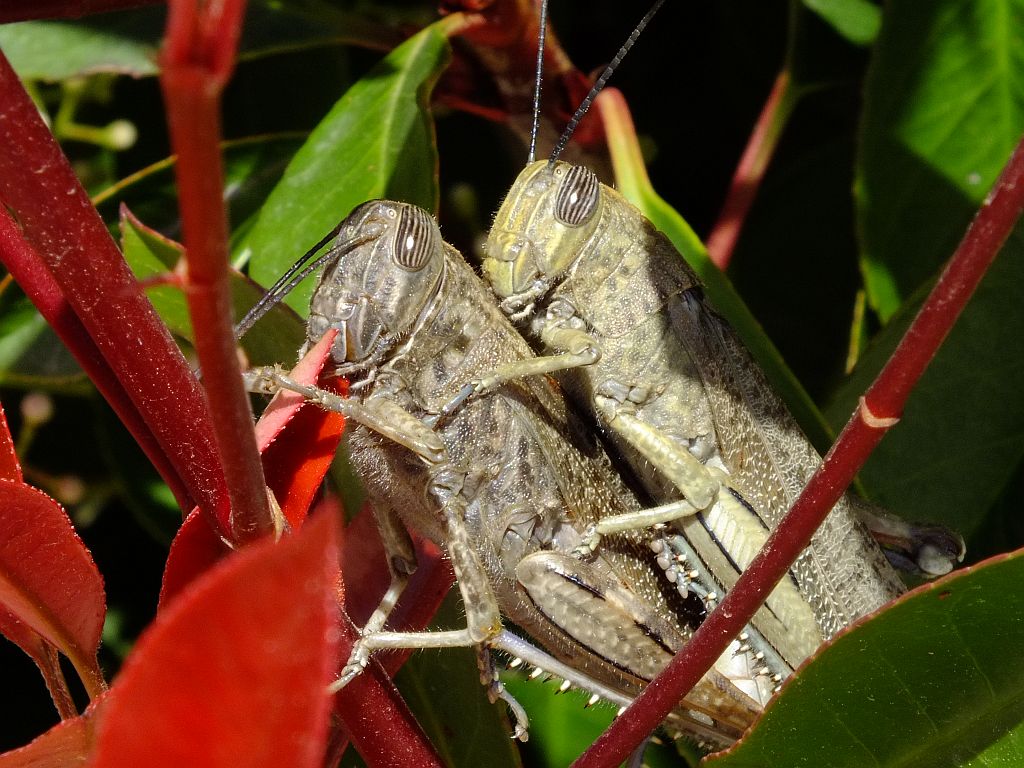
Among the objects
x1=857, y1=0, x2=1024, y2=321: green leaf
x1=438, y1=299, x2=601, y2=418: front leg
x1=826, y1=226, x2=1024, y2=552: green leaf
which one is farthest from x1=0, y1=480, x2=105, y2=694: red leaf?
x1=857, y1=0, x2=1024, y2=321: green leaf

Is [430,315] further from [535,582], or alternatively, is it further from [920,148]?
[920,148]

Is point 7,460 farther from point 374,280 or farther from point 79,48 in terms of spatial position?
point 79,48

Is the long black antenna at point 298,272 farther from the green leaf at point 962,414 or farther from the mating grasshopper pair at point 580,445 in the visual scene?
the green leaf at point 962,414

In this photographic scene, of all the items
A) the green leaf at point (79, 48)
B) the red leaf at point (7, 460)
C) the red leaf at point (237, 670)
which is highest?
the red leaf at point (237, 670)

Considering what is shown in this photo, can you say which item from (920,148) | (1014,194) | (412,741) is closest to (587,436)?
(920,148)

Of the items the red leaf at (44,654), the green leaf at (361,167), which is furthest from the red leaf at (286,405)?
the green leaf at (361,167)

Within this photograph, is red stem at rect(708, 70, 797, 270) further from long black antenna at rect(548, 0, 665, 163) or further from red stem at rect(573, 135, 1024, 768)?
red stem at rect(573, 135, 1024, 768)
